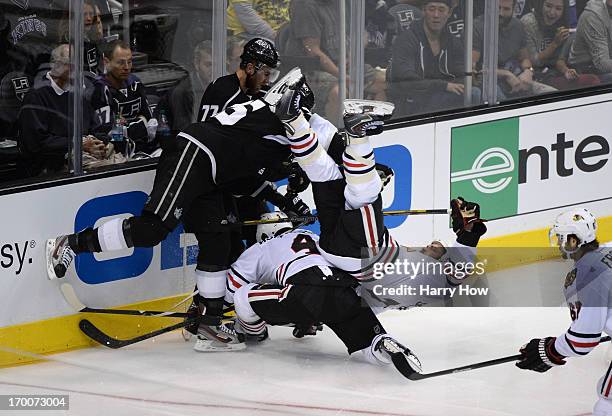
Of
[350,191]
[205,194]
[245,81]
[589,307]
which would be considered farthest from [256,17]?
[589,307]

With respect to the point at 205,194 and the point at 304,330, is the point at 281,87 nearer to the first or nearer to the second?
the point at 205,194

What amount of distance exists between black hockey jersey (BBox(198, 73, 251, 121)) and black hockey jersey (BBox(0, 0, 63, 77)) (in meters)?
0.65

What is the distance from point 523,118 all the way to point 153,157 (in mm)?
2013

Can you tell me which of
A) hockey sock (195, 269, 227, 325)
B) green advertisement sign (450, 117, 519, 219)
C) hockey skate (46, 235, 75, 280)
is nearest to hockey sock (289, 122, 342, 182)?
hockey sock (195, 269, 227, 325)

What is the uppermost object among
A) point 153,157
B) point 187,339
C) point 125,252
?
point 153,157

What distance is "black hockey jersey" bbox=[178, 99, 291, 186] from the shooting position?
5172 mm

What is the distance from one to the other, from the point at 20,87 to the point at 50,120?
0.64 feet

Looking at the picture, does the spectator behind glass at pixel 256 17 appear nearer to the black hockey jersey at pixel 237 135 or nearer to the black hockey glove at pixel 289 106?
the black hockey jersey at pixel 237 135

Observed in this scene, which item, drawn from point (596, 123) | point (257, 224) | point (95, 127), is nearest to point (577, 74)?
point (596, 123)

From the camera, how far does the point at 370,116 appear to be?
16.1 ft

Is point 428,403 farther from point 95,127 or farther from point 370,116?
point 95,127

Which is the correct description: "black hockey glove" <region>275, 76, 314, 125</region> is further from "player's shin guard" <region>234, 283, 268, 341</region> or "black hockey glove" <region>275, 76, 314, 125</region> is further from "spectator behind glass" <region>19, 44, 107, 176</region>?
"spectator behind glass" <region>19, 44, 107, 176</region>

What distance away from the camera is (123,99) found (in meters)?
5.46

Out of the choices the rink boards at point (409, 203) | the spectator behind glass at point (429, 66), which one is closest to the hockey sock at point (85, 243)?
the rink boards at point (409, 203)
